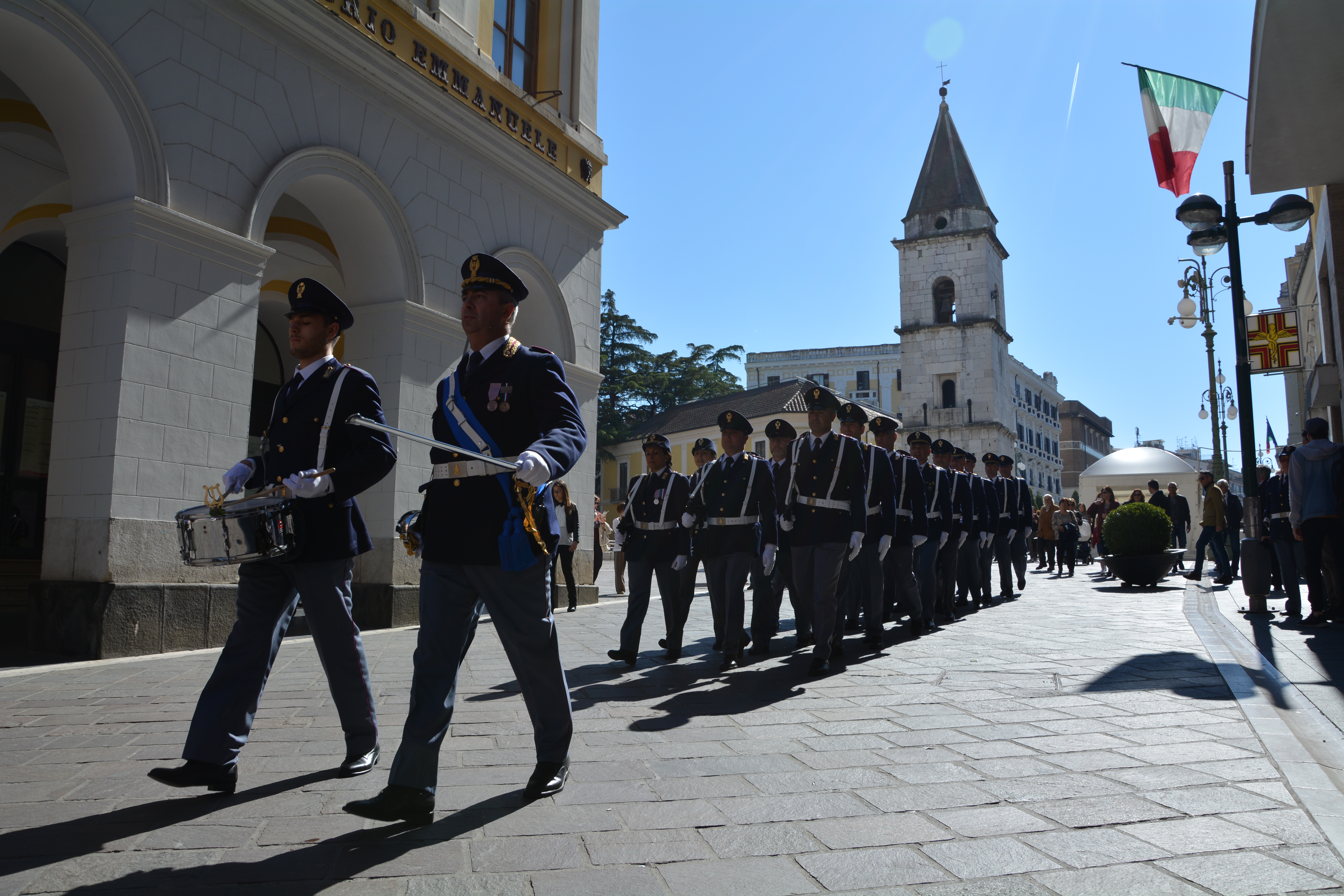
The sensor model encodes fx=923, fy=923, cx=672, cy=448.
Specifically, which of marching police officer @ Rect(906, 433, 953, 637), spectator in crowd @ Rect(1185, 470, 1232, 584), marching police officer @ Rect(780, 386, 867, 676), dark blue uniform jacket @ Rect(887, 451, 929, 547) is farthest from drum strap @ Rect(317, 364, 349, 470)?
spectator in crowd @ Rect(1185, 470, 1232, 584)

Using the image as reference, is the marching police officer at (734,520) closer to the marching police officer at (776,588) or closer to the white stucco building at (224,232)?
the marching police officer at (776,588)

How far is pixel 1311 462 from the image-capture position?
9031 mm

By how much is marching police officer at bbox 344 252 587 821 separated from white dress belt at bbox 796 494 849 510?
3.67m

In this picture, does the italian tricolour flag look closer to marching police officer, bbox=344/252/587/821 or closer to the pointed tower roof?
marching police officer, bbox=344/252/587/821

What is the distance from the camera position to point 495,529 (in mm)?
3441

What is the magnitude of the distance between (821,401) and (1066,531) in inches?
673

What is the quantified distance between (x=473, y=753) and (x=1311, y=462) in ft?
28.6

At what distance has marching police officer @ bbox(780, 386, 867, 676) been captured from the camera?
6.85 m

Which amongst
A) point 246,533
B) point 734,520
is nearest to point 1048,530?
point 734,520

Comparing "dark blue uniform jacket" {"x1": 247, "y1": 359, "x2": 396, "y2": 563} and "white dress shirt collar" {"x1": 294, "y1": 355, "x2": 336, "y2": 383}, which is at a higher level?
"white dress shirt collar" {"x1": 294, "y1": 355, "x2": 336, "y2": 383}

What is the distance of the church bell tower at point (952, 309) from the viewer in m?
61.2

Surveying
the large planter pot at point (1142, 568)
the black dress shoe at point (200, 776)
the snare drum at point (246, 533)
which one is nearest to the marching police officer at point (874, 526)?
the snare drum at point (246, 533)

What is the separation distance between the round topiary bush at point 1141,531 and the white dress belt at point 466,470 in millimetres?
14852

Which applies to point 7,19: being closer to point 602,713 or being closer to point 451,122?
point 451,122
